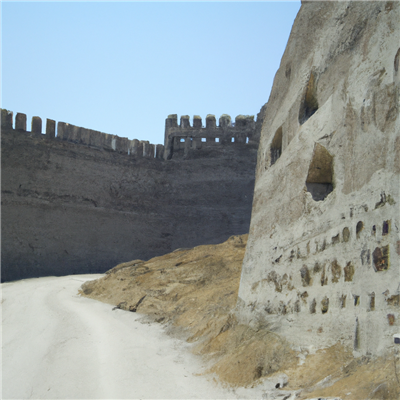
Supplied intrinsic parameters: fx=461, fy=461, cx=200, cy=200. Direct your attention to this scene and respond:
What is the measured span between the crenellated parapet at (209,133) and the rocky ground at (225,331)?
20.3 feet

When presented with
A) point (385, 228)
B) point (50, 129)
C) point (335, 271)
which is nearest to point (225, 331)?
point (335, 271)

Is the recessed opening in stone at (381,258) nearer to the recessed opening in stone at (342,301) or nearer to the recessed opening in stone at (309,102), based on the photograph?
the recessed opening in stone at (342,301)

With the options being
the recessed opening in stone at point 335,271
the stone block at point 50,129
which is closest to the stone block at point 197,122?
the stone block at point 50,129

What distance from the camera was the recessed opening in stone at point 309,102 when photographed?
4707 mm

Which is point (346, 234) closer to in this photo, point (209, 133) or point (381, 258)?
point (381, 258)

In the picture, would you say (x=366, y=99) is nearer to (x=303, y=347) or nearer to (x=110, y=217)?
(x=303, y=347)

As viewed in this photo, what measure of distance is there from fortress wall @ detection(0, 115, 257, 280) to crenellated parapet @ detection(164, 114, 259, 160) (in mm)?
361

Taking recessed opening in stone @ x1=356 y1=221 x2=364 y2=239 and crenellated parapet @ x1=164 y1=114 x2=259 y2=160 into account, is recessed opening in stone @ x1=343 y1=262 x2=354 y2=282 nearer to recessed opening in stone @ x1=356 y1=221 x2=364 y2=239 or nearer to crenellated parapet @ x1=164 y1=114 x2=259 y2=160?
recessed opening in stone @ x1=356 y1=221 x2=364 y2=239

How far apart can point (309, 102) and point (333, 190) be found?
132 cm

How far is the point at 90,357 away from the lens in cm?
557

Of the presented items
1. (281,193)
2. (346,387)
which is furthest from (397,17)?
(346,387)

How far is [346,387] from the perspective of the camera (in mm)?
2881

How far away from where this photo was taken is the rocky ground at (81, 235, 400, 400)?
9.71ft

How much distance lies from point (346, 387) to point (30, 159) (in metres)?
12.1
